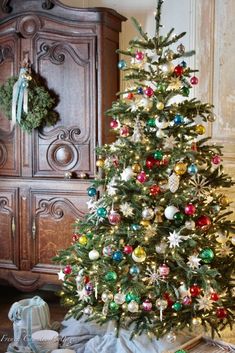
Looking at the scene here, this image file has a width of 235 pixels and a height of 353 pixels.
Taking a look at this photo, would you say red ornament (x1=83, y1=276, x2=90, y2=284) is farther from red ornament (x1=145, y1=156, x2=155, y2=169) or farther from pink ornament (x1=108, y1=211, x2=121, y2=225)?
red ornament (x1=145, y1=156, x2=155, y2=169)

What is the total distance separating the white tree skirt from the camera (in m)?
2.38

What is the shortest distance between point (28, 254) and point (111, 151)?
4.10 feet

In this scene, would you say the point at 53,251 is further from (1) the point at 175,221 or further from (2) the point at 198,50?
(2) the point at 198,50

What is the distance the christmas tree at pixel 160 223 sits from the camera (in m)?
2.29

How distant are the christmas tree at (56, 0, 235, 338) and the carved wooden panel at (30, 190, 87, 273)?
28.6 inches

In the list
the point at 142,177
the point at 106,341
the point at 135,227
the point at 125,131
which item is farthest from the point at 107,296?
the point at 125,131

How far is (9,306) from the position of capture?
329 cm

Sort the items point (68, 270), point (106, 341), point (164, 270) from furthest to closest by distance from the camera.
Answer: point (68, 270), point (106, 341), point (164, 270)

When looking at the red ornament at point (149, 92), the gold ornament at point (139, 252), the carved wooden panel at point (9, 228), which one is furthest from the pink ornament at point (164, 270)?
the carved wooden panel at point (9, 228)

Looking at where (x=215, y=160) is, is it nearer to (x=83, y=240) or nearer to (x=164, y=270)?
(x=164, y=270)

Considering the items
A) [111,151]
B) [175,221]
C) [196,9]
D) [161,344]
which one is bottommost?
[161,344]

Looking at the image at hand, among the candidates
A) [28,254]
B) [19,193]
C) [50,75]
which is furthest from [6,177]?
[50,75]

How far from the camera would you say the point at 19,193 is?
10.9 ft

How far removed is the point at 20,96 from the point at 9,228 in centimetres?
96
